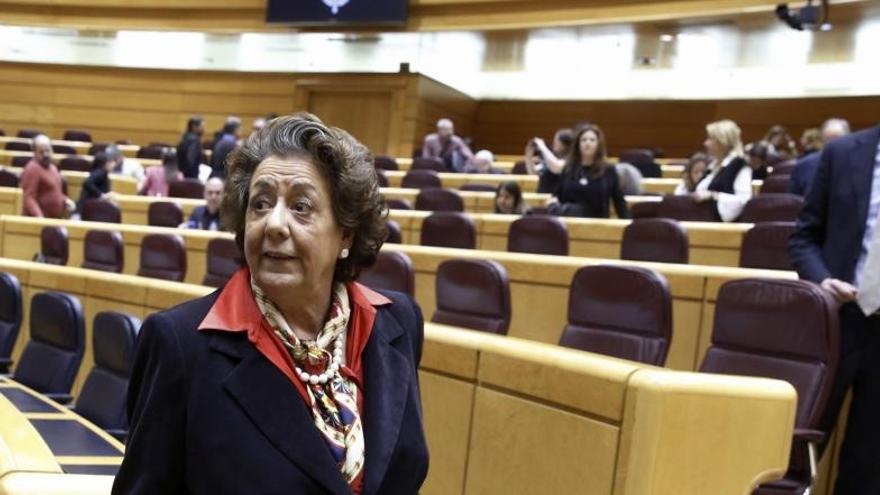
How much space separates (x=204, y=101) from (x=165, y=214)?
587 centimetres

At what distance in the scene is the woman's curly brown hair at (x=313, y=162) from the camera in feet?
3.67

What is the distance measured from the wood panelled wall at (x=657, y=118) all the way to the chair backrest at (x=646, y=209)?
17.8 feet

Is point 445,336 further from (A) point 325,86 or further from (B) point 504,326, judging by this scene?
(A) point 325,86

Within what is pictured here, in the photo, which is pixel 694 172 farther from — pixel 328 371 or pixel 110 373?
pixel 328 371

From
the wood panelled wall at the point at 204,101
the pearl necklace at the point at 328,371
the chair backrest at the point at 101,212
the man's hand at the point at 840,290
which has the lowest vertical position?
the chair backrest at the point at 101,212

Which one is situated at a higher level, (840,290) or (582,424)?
(840,290)

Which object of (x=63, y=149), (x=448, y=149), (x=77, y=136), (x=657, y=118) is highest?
(x=657, y=118)

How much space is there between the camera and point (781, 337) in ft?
6.96

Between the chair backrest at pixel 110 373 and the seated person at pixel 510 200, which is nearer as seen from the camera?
the chair backrest at pixel 110 373

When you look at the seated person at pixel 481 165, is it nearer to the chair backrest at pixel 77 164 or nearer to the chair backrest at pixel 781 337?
the chair backrest at pixel 77 164

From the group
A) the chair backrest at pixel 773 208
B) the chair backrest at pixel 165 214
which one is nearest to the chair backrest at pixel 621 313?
the chair backrest at pixel 773 208

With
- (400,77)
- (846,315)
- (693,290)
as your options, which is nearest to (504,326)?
(693,290)

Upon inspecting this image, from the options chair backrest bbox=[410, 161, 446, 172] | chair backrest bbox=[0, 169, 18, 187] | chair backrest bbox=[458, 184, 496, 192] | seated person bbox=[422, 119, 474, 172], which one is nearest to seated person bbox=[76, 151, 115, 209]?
chair backrest bbox=[0, 169, 18, 187]

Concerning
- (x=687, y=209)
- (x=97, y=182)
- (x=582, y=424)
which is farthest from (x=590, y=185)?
(x=97, y=182)
